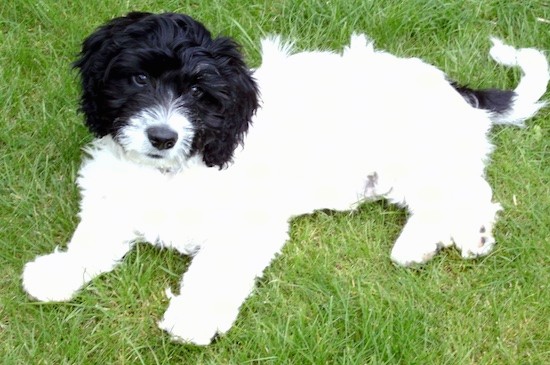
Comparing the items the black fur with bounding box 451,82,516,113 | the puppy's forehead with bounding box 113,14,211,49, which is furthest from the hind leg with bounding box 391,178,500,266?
the puppy's forehead with bounding box 113,14,211,49

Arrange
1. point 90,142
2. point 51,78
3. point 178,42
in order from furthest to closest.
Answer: point 51,78 → point 90,142 → point 178,42

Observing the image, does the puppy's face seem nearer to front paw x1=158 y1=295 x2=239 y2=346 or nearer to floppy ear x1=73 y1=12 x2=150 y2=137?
floppy ear x1=73 y1=12 x2=150 y2=137

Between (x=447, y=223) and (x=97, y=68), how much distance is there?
1.78 m

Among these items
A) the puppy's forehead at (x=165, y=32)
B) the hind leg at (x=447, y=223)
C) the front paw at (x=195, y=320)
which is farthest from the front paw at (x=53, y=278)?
the hind leg at (x=447, y=223)

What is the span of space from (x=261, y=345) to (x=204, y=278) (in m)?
0.37

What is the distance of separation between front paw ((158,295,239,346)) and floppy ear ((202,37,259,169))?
0.64m

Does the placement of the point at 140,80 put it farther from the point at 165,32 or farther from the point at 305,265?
the point at 305,265

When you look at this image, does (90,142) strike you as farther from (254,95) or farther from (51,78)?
(254,95)

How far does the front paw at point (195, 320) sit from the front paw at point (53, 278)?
18.1 inches

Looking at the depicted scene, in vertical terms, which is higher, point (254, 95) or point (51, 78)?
point (254, 95)

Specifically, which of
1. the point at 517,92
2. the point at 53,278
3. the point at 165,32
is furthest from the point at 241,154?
the point at 517,92

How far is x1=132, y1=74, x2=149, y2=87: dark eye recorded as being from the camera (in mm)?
3504

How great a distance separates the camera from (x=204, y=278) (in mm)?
3605

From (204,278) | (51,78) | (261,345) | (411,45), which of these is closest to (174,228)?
(204,278)
